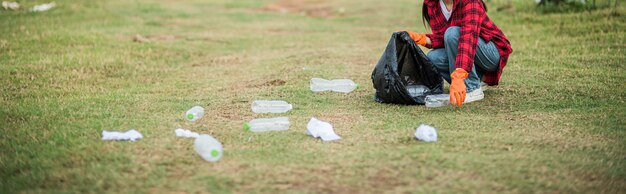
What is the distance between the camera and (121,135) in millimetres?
3920

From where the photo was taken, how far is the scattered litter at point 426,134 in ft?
12.5

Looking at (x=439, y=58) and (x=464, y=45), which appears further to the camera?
(x=439, y=58)

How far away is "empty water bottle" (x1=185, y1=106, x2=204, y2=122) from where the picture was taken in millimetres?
4441

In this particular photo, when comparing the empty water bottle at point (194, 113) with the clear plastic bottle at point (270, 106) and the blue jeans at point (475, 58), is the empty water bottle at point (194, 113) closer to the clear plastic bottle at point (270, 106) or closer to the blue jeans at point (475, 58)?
the clear plastic bottle at point (270, 106)

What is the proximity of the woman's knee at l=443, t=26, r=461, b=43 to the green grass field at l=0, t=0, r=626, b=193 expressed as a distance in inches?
22.4

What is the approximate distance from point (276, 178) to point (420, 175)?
78 centimetres

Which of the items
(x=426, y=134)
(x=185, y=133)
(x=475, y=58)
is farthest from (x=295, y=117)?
(x=475, y=58)

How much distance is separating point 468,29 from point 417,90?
0.70 meters

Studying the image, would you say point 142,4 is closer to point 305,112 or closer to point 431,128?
point 305,112

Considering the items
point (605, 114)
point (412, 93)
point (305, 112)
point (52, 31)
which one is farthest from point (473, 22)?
point (52, 31)

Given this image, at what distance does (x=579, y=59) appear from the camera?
6.85 m

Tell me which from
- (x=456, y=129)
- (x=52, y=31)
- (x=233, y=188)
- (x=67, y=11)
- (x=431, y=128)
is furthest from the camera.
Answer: (x=67, y=11)

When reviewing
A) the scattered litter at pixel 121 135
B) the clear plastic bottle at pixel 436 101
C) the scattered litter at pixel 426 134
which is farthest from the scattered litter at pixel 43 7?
the scattered litter at pixel 426 134

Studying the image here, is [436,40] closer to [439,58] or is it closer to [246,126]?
[439,58]
